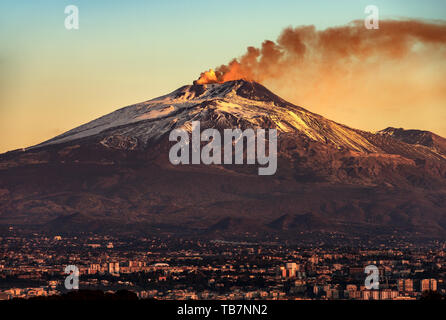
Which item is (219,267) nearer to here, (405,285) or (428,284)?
(428,284)

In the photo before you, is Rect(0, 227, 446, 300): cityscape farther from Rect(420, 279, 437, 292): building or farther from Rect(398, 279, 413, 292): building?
Rect(398, 279, 413, 292): building

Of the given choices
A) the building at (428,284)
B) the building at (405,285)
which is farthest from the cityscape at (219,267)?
the building at (405,285)

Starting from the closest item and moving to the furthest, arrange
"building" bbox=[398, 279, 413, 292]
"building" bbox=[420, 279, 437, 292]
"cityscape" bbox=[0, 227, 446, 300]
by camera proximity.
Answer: "cityscape" bbox=[0, 227, 446, 300], "building" bbox=[398, 279, 413, 292], "building" bbox=[420, 279, 437, 292]

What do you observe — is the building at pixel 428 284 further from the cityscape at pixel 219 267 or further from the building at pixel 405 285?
the building at pixel 405 285

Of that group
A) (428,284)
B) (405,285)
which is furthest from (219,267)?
(405,285)

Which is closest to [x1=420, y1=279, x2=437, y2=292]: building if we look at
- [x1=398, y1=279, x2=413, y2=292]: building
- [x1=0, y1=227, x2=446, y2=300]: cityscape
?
[x1=0, y1=227, x2=446, y2=300]: cityscape

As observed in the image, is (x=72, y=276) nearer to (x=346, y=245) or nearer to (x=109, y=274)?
(x=109, y=274)

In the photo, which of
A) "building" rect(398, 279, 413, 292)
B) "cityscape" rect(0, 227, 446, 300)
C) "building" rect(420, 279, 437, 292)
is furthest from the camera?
"building" rect(420, 279, 437, 292)
